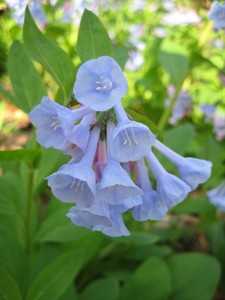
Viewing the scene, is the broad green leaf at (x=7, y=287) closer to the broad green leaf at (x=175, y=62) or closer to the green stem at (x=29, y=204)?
the green stem at (x=29, y=204)

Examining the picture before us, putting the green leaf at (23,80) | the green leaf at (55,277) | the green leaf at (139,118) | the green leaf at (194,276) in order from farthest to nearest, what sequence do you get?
the green leaf at (194,276) < the green leaf at (23,80) < the green leaf at (55,277) < the green leaf at (139,118)

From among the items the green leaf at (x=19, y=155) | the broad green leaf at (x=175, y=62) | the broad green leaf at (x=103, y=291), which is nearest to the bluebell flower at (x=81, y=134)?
the green leaf at (x=19, y=155)

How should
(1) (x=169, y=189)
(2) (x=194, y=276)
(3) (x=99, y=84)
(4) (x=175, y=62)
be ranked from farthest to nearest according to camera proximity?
(4) (x=175, y=62) < (2) (x=194, y=276) < (1) (x=169, y=189) < (3) (x=99, y=84)

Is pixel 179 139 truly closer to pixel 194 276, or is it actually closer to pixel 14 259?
pixel 194 276

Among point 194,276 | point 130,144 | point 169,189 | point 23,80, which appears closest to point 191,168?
point 169,189


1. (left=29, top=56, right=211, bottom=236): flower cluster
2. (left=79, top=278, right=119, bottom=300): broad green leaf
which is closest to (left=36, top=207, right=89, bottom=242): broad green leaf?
(left=79, top=278, right=119, bottom=300): broad green leaf

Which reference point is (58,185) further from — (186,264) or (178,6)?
(178,6)

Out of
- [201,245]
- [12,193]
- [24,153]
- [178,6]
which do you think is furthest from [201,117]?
[24,153]
